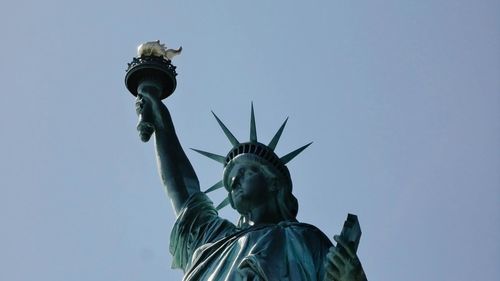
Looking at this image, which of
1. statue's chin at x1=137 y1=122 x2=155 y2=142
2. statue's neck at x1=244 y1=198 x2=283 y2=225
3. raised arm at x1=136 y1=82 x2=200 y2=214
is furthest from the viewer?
statue's chin at x1=137 y1=122 x2=155 y2=142

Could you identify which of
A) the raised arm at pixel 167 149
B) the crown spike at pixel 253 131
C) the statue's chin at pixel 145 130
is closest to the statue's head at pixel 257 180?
Result: the crown spike at pixel 253 131

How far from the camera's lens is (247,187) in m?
14.0

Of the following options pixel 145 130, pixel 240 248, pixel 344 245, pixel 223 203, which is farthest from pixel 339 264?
pixel 145 130

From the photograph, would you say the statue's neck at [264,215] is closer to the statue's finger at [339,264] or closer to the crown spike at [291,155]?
the crown spike at [291,155]

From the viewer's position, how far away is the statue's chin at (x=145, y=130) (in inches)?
593

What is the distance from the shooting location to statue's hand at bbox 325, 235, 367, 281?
1173 centimetres

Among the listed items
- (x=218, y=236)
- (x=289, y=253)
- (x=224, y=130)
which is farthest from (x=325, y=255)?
(x=224, y=130)

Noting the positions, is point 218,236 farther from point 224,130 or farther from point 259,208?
point 224,130

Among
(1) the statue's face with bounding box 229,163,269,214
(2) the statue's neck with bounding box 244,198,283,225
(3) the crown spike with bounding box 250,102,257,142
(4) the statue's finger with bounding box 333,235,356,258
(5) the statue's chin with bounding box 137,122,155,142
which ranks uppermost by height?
(5) the statue's chin with bounding box 137,122,155,142

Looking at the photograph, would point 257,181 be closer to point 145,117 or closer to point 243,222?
point 243,222

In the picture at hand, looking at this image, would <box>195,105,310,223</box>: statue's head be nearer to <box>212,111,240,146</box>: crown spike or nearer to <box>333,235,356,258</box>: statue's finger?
<box>212,111,240,146</box>: crown spike

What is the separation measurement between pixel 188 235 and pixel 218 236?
369 millimetres

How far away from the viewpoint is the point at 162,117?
49.6ft

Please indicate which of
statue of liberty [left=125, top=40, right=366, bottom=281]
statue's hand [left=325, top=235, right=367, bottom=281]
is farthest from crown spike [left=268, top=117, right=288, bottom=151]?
statue's hand [left=325, top=235, right=367, bottom=281]
